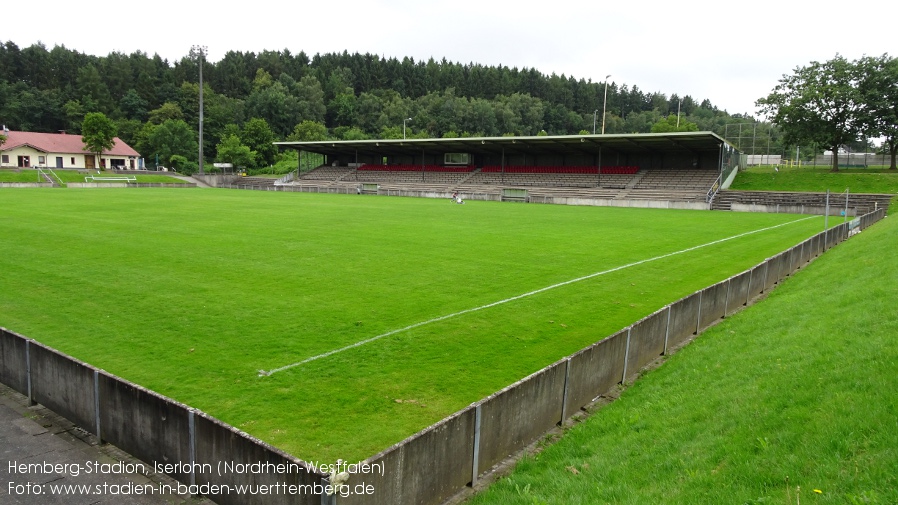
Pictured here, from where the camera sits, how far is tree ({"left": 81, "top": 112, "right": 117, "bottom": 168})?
86.4 m

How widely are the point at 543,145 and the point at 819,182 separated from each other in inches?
1127

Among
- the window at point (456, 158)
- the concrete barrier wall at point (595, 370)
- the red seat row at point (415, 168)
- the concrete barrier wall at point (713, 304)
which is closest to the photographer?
the concrete barrier wall at point (595, 370)

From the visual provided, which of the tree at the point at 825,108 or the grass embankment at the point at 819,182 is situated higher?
→ the tree at the point at 825,108

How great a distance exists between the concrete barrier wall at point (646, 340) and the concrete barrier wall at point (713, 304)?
80.0 inches

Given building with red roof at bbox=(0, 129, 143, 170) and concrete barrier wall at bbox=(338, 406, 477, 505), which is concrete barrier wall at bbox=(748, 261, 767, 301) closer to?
concrete barrier wall at bbox=(338, 406, 477, 505)

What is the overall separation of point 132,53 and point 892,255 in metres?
164

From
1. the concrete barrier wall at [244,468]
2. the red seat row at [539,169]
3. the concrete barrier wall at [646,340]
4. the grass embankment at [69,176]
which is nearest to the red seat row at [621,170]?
the red seat row at [539,169]

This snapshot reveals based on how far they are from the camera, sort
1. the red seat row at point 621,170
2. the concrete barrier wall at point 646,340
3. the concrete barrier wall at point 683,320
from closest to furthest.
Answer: the concrete barrier wall at point 646,340, the concrete barrier wall at point 683,320, the red seat row at point 621,170

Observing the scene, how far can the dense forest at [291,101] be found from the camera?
106375 mm

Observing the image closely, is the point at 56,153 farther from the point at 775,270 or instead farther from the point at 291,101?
the point at 775,270

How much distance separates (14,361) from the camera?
26.8 ft

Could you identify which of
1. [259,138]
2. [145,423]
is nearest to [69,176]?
[259,138]

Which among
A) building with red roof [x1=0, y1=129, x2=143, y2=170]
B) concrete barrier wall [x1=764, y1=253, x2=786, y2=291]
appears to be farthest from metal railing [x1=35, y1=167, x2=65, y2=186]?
concrete barrier wall [x1=764, y1=253, x2=786, y2=291]

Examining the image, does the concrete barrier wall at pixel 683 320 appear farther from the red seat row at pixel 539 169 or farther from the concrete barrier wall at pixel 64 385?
the red seat row at pixel 539 169
